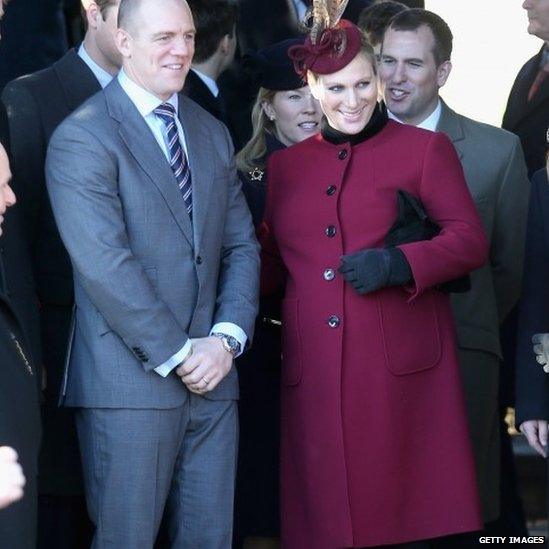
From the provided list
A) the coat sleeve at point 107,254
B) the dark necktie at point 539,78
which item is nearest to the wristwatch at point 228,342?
the coat sleeve at point 107,254

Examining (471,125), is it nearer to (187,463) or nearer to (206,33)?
(206,33)

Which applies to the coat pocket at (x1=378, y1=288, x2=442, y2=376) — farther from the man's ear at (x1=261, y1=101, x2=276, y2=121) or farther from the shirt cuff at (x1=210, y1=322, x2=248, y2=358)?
the man's ear at (x1=261, y1=101, x2=276, y2=121)

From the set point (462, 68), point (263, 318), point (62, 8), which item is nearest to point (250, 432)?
point (263, 318)

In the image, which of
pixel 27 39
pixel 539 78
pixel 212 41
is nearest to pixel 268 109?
pixel 212 41

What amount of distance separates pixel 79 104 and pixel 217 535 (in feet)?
4.53

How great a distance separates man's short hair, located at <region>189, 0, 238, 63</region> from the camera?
5.90 m

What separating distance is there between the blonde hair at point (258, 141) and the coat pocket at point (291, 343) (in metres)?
0.71

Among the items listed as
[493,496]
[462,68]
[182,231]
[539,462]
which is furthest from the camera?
[462,68]

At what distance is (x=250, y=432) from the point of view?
542cm

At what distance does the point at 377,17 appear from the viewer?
622 cm

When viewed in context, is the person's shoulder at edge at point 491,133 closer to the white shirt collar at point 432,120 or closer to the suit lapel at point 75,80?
the white shirt collar at point 432,120

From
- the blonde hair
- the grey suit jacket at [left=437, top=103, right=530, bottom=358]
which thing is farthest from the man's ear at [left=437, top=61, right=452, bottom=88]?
the blonde hair

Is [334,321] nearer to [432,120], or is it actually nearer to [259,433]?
[259,433]

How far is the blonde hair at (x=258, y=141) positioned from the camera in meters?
5.42
